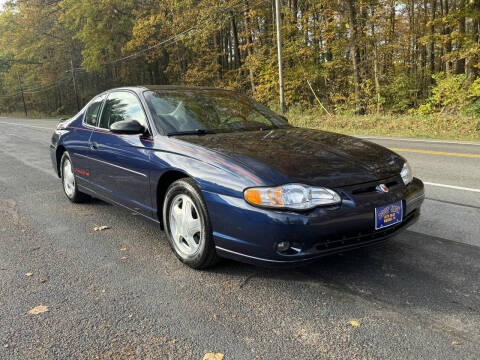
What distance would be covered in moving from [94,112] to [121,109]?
0.75 metres

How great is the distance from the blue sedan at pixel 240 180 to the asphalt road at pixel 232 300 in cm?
29

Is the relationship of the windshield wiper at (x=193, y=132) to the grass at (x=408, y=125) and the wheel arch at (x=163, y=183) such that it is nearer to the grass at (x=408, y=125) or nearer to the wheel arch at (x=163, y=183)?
the wheel arch at (x=163, y=183)

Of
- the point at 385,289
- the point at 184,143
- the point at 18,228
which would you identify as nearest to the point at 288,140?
the point at 184,143

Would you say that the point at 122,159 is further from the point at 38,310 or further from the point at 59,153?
the point at 59,153

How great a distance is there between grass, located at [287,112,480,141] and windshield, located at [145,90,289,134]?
1047 cm

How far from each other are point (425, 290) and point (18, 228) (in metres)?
4.06

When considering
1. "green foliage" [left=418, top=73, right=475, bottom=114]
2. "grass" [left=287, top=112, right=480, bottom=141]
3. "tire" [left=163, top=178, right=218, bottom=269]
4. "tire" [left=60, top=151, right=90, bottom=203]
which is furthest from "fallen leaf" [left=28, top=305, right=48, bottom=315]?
"green foliage" [left=418, top=73, right=475, bottom=114]

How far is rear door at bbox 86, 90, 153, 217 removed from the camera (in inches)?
144

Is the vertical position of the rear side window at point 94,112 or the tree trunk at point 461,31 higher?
the tree trunk at point 461,31

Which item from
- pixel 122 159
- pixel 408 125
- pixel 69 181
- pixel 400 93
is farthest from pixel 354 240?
pixel 400 93

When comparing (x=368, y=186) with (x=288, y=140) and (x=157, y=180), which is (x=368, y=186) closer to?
(x=288, y=140)

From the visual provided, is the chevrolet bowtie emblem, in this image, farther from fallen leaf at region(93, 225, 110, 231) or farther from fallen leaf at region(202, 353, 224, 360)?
fallen leaf at region(93, 225, 110, 231)

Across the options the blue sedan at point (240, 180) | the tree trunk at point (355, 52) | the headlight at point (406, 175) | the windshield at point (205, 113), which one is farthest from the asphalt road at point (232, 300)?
the tree trunk at point (355, 52)

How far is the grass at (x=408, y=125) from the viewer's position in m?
13.5
